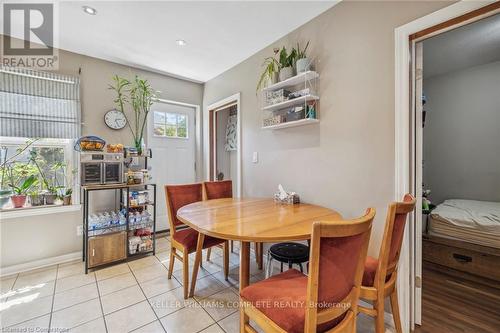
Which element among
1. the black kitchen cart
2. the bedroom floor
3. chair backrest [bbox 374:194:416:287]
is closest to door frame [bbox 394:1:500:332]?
the bedroom floor

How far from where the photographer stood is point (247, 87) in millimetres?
2922

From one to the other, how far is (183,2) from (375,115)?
1.86m

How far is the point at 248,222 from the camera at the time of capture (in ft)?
4.75

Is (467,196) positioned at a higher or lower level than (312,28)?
lower

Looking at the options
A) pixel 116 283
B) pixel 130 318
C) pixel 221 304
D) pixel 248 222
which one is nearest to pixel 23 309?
pixel 116 283

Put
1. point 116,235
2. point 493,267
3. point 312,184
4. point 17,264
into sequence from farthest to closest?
point 116,235 < point 17,264 < point 312,184 < point 493,267

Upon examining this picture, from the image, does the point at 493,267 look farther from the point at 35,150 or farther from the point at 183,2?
the point at 35,150

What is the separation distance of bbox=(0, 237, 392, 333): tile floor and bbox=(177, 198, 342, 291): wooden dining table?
15.3 inches

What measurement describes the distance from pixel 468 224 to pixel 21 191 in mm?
4735

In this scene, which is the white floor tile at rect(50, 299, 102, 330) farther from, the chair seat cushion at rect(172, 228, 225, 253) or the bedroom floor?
the bedroom floor

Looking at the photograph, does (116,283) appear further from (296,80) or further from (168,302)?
(296,80)

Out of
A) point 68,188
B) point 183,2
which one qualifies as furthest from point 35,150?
point 183,2

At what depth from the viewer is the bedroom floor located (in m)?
1.55

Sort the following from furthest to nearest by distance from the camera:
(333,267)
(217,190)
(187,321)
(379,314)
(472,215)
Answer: (217,190) → (472,215) → (187,321) → (379,314) → (333,267)
